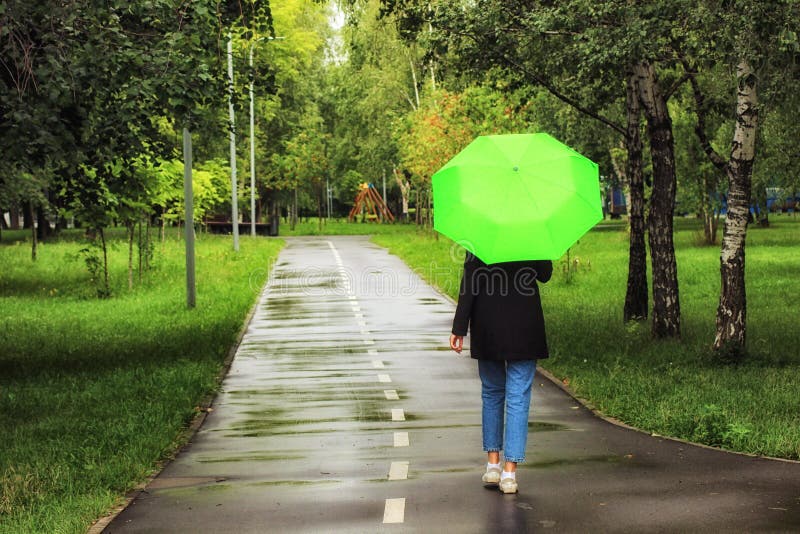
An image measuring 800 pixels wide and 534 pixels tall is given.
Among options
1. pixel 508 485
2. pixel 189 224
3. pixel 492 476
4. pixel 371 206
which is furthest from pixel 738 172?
pixel 371 206

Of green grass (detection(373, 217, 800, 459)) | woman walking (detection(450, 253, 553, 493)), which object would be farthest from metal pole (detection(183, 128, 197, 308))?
woman walking (detection(450, 253, 553, 493))

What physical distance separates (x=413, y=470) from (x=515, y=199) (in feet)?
6.53

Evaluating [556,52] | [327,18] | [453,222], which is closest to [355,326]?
[556,52]

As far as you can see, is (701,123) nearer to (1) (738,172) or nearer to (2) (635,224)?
(2) (635,224)

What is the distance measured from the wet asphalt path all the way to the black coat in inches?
34.3

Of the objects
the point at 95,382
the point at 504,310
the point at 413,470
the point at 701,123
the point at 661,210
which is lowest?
the point at 95,382

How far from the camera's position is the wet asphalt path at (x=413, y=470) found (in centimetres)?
676

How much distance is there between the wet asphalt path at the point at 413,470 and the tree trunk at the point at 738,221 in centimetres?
236

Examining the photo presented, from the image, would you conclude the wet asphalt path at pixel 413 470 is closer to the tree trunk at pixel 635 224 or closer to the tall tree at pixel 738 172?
the tall tree at pixel 738 172

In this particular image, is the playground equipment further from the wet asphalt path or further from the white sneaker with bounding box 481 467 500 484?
the white sneaker with bounding box 481 467 500 484

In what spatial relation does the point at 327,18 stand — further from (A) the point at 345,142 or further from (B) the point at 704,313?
(B) the point at 704,313

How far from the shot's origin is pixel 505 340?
734 centimetres

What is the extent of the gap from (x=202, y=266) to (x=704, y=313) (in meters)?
17.7

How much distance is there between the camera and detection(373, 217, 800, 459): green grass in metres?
9.45
